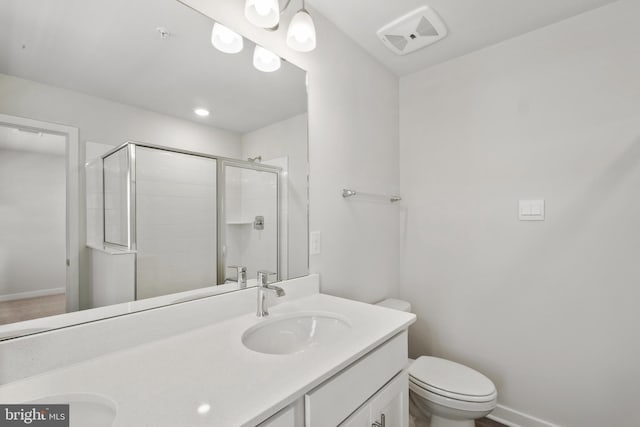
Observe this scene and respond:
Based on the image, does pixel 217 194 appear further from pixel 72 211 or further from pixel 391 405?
pixel 391 405

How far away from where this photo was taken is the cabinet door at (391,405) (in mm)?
901

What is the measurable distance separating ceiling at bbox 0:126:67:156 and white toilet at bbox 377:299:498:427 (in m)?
1.74

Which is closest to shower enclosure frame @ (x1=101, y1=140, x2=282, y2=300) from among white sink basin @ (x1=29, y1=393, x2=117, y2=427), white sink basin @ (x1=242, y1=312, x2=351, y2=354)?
white sink basin @ (x1=242, y1=312, x2=351, y2=354)

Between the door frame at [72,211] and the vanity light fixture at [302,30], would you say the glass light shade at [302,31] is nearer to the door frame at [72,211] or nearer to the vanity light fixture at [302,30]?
the vanity light fixture at [302,30]

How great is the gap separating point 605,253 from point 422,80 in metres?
1.52

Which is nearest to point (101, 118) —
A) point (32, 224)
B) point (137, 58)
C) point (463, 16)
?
point (137, 58)

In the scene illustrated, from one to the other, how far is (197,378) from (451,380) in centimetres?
131

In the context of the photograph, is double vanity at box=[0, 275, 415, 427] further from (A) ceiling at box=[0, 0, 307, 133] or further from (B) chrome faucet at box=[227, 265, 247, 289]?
(A) ceiling at box=[0, 0, 307, 133]

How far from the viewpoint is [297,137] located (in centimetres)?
140

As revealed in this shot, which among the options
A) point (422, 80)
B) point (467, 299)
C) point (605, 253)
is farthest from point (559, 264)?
point (422, 80)

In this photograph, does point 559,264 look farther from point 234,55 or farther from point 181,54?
point 181,54

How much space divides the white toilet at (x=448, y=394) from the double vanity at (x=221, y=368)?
14.7 inches

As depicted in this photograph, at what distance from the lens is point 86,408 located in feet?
1.97

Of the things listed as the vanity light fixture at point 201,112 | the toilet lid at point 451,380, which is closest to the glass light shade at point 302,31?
the vanity light fixture at point 201,112
